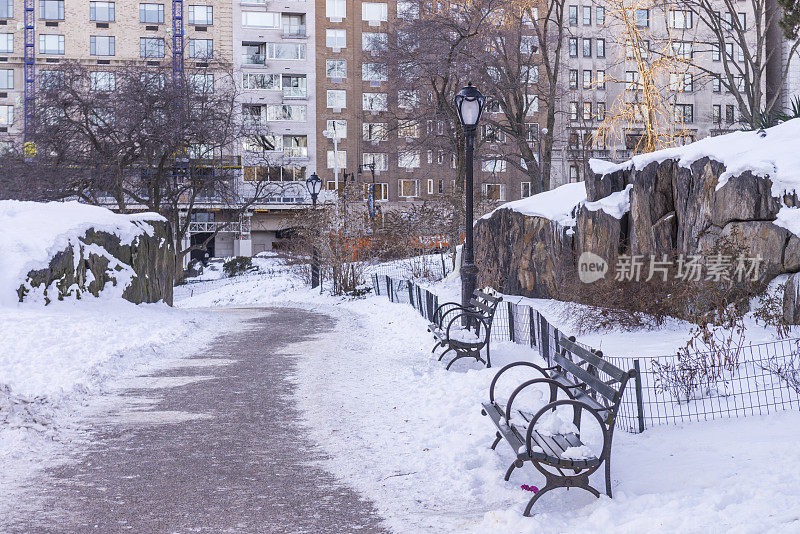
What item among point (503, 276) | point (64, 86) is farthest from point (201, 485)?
point (64, 86)

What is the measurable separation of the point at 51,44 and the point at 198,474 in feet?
208

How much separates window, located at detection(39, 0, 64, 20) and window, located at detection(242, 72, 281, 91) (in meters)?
14.3

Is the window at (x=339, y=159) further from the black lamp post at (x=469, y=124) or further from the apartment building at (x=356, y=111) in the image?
the black lamp post at (x=469, y=124)

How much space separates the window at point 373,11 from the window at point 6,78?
27053 mm

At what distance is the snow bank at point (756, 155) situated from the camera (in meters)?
10.5

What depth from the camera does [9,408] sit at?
25.6 feet

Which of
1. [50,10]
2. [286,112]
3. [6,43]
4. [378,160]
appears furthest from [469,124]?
[6,43]

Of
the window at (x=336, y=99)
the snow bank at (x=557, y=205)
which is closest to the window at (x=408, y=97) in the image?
the snow bank at (x=557, y=205)

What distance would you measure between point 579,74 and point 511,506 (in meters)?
62.9

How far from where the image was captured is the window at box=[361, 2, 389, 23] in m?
64.3

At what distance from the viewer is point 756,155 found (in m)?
11.2

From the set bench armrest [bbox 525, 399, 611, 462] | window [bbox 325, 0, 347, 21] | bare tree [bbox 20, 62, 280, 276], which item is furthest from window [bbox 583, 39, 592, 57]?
bench armrest [bbox 525, 399, 611, 462]

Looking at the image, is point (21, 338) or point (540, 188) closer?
point (21, 338)

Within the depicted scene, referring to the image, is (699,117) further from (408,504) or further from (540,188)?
(408,504)
